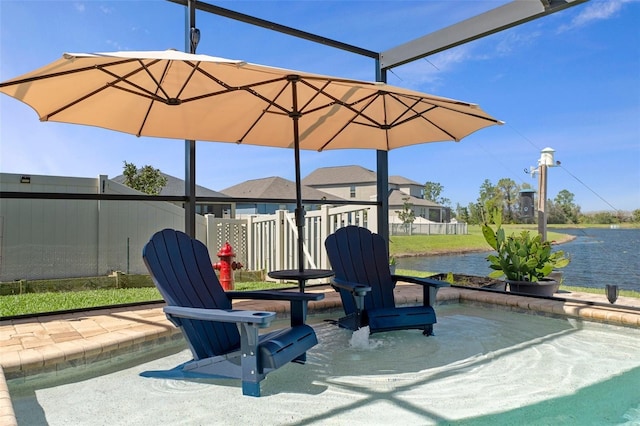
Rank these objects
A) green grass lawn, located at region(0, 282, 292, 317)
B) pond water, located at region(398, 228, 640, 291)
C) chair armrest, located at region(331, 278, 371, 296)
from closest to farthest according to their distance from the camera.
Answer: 1. chair armrest, located at region(331, 278, 371, 296)
2. green grass lawn, located at region(0, 282, 292, 317)
3. pond water, located at region(398, 228, 640, 291)

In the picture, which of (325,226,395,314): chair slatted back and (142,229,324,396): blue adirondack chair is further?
(325,226,395,314): chair slatted back

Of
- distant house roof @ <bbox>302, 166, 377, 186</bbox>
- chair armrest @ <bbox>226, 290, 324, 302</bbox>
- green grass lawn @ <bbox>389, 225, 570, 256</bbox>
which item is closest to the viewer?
chair armrest @ <bbox>226, 290, 324, 302</bbox>

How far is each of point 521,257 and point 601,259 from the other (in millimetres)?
1140

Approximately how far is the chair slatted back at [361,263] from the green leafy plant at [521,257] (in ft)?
7.11

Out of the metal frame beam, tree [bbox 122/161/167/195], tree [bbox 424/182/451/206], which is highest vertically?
the metal frame beam

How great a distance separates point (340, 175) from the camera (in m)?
13.6

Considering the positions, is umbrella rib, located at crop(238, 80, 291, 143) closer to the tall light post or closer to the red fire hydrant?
the red fire hydrant

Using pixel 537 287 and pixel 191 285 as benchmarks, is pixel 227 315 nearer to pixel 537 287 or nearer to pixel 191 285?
pixel 191 285

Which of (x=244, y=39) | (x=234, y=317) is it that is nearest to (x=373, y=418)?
(x=234, y=317)

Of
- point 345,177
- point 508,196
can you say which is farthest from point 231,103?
point 345,177

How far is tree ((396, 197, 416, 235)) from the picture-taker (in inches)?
323

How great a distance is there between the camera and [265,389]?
9.20 feet

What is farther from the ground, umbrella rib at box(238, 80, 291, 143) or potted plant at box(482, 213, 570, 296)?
umbrella rib at box(238, 80, 291, 143)

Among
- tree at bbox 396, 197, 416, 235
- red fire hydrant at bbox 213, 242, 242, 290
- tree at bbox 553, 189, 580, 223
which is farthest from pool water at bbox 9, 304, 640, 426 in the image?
tree at bbox 396, 197, 416, 235
